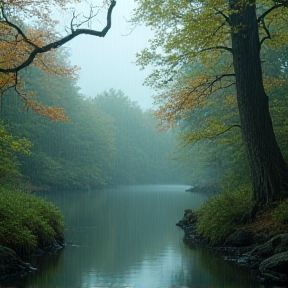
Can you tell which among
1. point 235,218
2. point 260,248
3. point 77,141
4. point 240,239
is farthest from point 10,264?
point 77,141

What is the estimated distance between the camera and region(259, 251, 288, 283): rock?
8.75 metres

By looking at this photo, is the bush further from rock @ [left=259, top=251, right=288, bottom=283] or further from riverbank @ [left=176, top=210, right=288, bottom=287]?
rock @ [left=259, top=251, right=288, bottom=283]

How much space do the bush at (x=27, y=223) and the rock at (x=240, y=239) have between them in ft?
15.0

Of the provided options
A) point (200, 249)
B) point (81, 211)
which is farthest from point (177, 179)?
point (200, 249)

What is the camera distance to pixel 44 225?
12453 mm

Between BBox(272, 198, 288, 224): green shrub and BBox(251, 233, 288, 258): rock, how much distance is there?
872mm

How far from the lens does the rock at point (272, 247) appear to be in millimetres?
9830

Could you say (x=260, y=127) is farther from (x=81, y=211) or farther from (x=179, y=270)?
(x=81, y=211)

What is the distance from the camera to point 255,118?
12.8 m

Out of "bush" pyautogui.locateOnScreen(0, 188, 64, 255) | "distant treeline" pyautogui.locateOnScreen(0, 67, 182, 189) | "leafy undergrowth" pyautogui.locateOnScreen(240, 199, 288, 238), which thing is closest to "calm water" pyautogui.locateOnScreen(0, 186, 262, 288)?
"bush" pyautogui.locateOnScreen(0, 188, 64, 255)

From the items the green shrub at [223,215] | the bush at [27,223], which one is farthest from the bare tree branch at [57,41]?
the green shrub at [223,215]

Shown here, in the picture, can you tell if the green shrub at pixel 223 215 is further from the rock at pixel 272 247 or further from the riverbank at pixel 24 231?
the riverbank at pixel 24 231

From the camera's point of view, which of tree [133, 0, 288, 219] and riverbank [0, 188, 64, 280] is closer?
riverbank [0, 188, 64, 280]

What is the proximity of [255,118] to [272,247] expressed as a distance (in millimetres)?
3801
